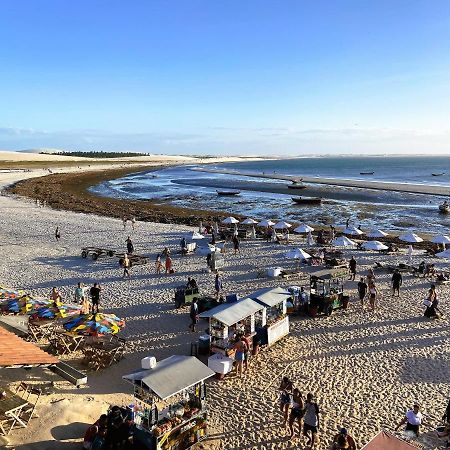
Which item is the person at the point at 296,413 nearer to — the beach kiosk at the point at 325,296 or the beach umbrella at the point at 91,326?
the beach umbrella at the point at 91,326

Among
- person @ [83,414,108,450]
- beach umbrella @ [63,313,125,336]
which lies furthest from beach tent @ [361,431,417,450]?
beach umbrella @ [63,313,125,336]

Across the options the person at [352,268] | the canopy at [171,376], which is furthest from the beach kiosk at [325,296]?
the canopy at [171,376]

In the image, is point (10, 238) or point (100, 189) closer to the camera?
point (10, 238)

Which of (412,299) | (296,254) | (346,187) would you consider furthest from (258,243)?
(346,187)

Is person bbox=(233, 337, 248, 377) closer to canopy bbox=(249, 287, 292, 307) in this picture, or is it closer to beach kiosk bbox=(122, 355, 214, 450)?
canopy bbox=(249, 287, 292, 307)

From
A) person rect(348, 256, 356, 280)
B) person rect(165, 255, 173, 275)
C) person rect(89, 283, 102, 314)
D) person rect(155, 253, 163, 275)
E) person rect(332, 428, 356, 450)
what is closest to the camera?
person rect(332, 428, 356, 450)

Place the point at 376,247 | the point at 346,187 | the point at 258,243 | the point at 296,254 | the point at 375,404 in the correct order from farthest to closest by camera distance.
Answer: the point at 346,187
the point at 258,243
the point at 376,247
the point at 296,254
the point at 375,404

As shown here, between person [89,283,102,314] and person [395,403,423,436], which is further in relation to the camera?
person [89,283,102,314]

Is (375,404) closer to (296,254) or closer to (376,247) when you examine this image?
(296,254)
